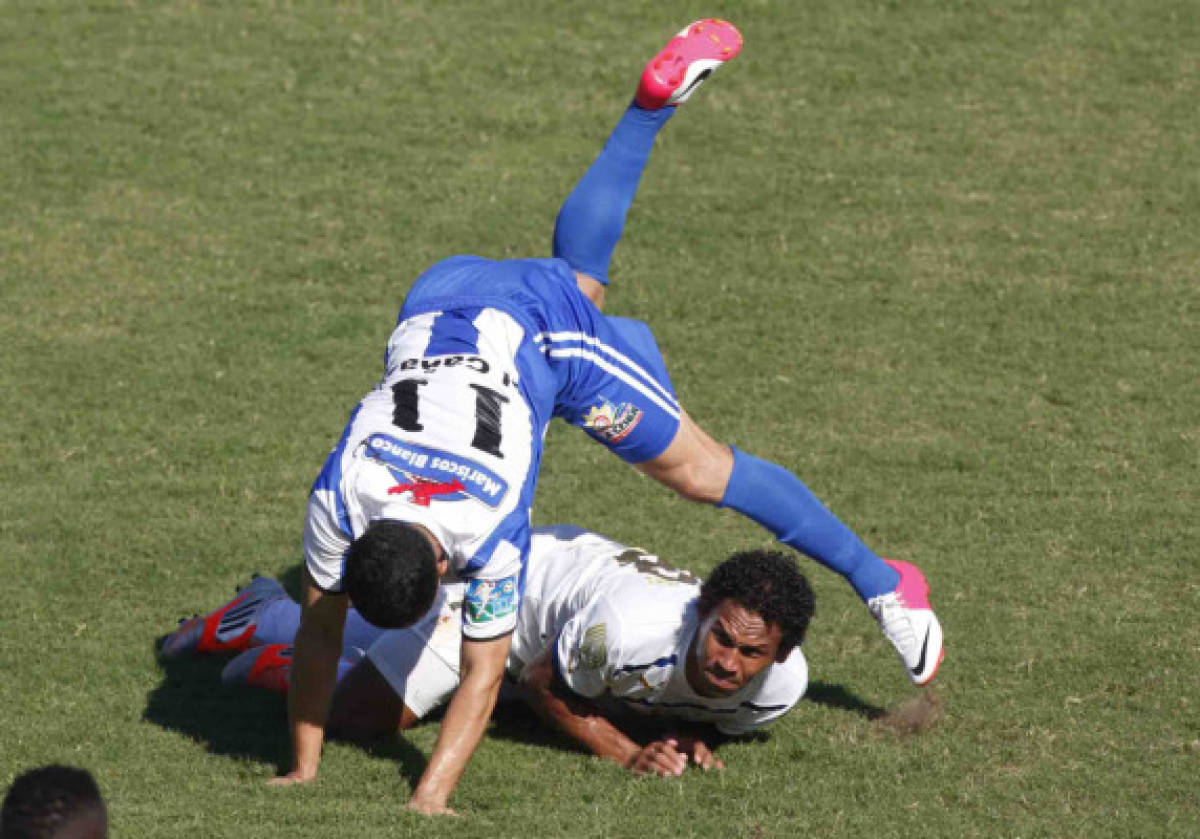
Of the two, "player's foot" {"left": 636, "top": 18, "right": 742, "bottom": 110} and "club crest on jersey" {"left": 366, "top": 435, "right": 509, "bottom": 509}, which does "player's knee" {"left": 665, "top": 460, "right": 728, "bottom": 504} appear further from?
"player's foot" {"left": 636, "top": 18, "right": 742, "bottom": 110}

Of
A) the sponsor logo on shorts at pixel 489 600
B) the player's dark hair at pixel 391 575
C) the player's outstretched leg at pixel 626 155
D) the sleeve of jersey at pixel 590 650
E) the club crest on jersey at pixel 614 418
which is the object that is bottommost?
the sleeve of jersey at pixel 590 650

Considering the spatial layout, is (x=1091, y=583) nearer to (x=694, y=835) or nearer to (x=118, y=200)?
(x=694, y=835)

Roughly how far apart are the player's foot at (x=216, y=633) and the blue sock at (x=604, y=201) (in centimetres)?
236

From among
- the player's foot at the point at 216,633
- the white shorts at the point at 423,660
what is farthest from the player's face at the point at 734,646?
the player's foot at the point at 216,633

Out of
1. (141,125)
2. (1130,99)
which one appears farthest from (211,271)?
(1130,99)

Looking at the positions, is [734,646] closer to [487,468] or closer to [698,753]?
[698,753]

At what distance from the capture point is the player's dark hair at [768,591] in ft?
22.7

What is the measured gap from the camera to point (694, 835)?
21.5 ft

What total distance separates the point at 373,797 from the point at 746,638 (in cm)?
164

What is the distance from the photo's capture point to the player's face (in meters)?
6.92

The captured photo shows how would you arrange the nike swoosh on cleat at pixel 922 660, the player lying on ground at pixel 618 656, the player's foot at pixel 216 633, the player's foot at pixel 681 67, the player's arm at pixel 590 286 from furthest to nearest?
the player's foot at pixel 681 67, the player's arm at pixel 590 286, the player's foot at pixel 216 633, the nike swoosh on cleat at pixel 922 660, the player lying on ground at pixel 618 656

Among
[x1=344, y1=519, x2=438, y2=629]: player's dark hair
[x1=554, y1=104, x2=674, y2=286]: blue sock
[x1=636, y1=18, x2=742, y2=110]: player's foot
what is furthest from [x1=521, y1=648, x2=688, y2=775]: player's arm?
[x1=636, y1=18, x2=742, y2=110]: player's foot

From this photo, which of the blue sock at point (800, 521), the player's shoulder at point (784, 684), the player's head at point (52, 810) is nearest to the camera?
the player's head at point (52, 810)

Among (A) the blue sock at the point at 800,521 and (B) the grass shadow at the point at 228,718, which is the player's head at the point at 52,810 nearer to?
(B) the grass shadow at the point at 228,718
